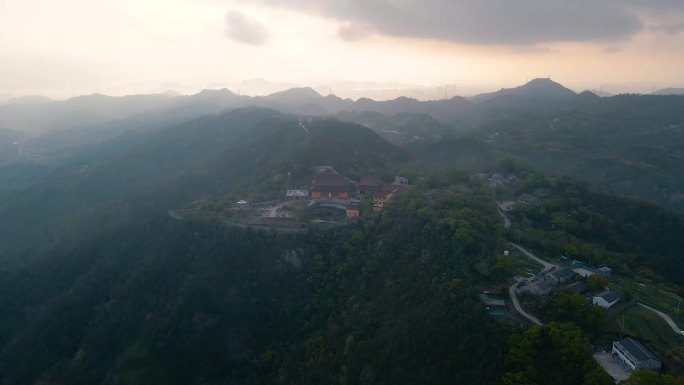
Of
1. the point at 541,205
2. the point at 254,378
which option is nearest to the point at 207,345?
the point at 254,378

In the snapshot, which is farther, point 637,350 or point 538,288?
point 538,288

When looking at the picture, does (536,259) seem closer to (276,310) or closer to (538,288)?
(538,288)

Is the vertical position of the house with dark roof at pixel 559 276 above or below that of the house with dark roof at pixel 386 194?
above

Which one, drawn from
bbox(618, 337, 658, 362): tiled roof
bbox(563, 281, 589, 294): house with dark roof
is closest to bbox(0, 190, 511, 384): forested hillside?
bbox(618, 337, 658, 362): tiled roof

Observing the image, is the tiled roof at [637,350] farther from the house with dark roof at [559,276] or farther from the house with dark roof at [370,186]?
the house with dark roof at [370,186]

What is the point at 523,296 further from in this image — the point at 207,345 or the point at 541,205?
the point at 207,345

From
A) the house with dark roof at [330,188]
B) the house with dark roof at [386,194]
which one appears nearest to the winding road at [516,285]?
the house with dark roof at [386,194]

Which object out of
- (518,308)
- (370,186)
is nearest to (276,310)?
(370,186)
